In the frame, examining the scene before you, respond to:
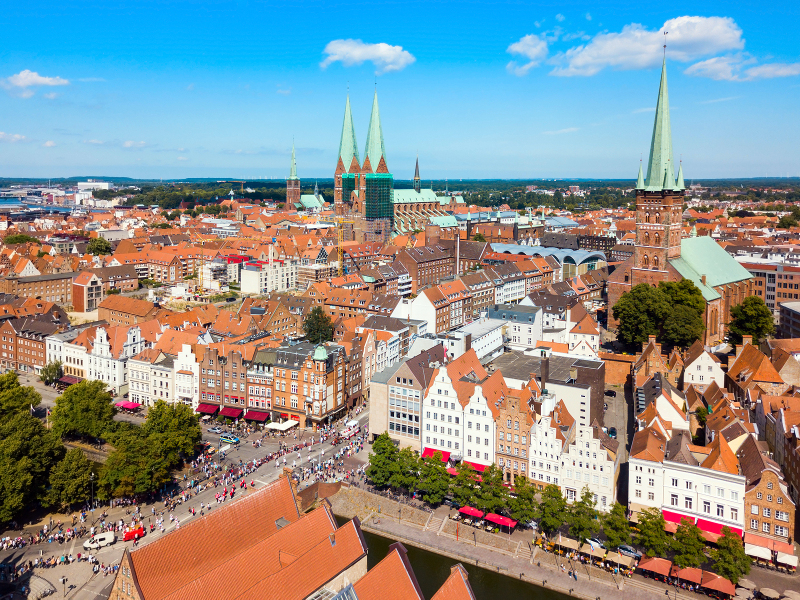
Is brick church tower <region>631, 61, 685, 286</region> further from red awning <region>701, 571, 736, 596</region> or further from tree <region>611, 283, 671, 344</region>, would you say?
red awning <region>701, 571, 736, 596</region>

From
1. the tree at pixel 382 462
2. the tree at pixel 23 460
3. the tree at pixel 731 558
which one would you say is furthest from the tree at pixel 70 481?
the tree at pixel 731 558

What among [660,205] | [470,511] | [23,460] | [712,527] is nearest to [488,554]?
[470,511]

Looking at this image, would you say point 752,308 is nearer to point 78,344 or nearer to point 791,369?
point 791,369

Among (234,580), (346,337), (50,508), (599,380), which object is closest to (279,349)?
(346,337)

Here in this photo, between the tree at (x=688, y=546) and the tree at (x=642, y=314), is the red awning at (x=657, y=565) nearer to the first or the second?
the tree at (x=688, y=546)

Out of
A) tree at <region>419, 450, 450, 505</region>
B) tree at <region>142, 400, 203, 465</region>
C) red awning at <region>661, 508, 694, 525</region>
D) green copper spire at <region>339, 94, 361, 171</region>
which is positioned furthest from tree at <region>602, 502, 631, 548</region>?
green copper spire at <region>339, 94, 361, 171</region>
